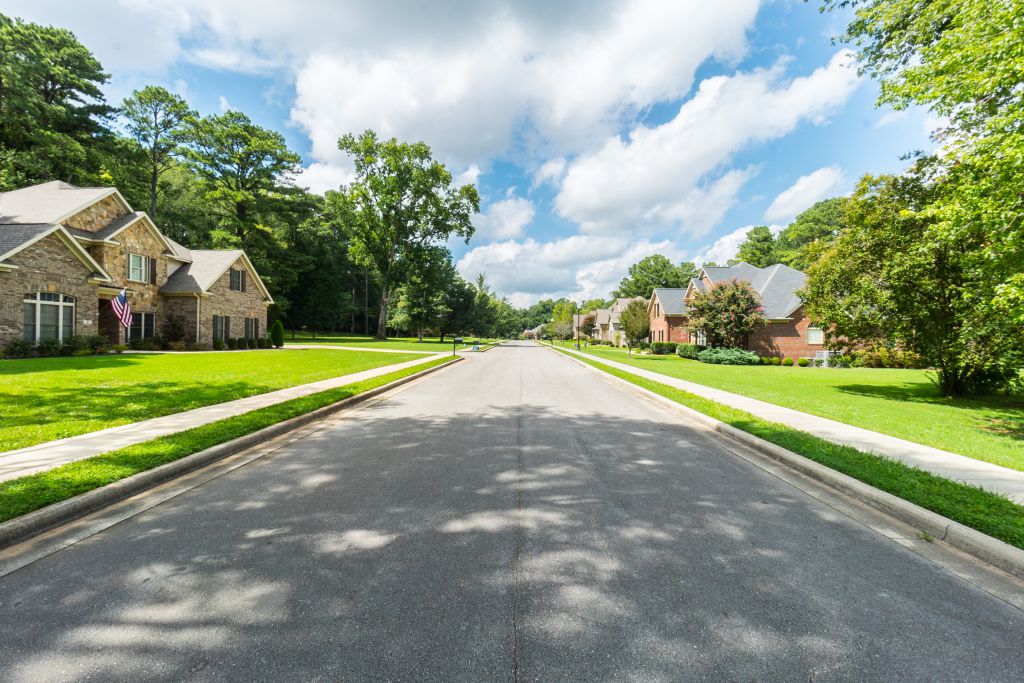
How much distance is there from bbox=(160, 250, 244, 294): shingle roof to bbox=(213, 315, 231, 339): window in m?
2.40

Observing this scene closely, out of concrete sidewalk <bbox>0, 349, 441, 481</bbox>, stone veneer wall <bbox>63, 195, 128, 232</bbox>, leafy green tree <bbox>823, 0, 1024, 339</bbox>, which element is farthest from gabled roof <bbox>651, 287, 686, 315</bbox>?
stone veneer wall <bbox>63, 195, 128, 232</bbox>

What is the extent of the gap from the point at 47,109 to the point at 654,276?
278 feet

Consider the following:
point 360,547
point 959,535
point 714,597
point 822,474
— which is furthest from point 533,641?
point 822,474

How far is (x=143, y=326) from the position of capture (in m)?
26.1

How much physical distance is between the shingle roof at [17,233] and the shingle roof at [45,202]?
1.40 meters

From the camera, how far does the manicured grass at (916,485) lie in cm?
376

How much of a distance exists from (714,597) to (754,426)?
5.75 m

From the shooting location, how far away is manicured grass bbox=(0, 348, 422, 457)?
6.91 meters

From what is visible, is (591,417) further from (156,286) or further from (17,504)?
(156,286)

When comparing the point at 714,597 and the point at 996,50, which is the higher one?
the point at 996,50

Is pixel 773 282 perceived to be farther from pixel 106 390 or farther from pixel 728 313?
pixel 106 390

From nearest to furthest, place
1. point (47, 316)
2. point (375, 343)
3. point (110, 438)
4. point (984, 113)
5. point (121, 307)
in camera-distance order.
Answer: point (110, 438)
point (984, 113)
point (47, 316)
point (121, 307)
point (375, 343)

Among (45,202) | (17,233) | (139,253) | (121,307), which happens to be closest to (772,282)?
(121,307)

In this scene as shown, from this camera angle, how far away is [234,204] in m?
40.9
